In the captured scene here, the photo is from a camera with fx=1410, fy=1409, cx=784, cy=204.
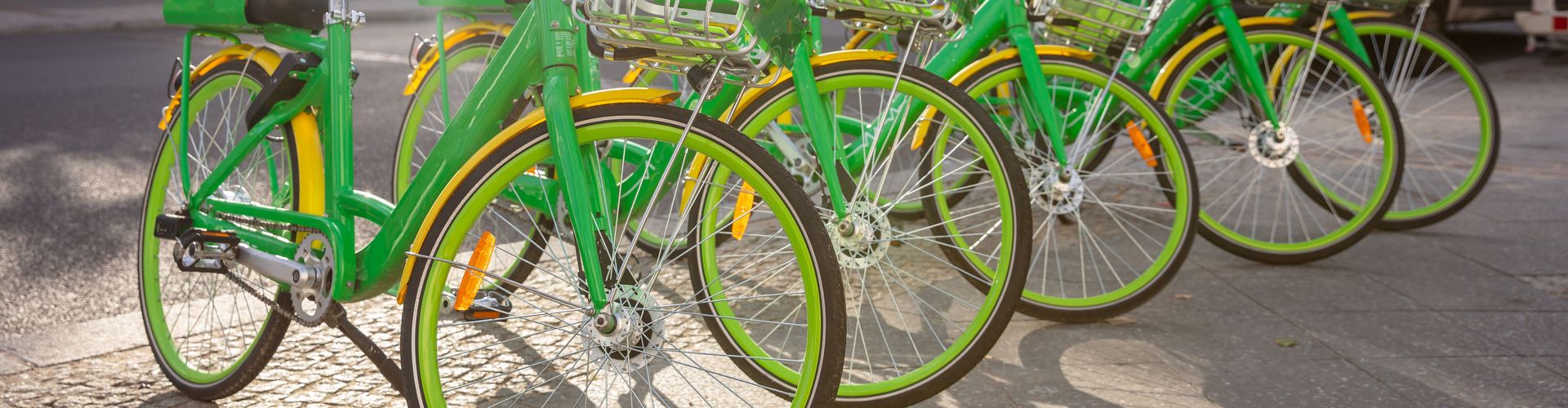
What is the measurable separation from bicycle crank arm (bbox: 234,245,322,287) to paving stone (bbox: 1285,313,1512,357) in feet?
8.46

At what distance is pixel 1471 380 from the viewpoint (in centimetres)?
349

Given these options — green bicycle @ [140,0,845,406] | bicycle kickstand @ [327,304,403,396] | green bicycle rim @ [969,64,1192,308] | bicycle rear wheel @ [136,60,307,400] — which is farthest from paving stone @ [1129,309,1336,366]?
bicycle rear wheel @ [136,60,307,400]

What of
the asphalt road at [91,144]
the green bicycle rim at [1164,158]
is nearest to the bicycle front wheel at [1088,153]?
the green bicycle rim at [1164,158]

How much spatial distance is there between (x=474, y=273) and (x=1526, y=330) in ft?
9.85

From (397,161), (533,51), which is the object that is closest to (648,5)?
(533,51)

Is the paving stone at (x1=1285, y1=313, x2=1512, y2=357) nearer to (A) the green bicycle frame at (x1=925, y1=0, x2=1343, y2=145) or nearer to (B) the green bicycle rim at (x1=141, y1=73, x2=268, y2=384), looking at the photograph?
(A) the green bicycle frame at (x1=925, y1=0, x2=1343, y2=145)

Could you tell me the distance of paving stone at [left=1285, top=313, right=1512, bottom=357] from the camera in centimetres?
372

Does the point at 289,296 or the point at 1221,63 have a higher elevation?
the point at 1221,63

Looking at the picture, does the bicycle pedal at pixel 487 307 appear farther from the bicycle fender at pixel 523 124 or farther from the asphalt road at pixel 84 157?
the asphalt road at pixel 84 157

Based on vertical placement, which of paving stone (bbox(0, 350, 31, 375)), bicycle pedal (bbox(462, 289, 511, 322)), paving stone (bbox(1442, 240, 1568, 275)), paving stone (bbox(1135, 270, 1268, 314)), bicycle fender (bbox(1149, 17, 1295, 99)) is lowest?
paving stone (bbox(0, 350, 31, 375))

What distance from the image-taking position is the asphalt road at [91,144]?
4301mm

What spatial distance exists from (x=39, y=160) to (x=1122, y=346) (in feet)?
16.0

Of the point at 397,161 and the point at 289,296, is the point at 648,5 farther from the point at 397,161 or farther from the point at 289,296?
the point at 397,161

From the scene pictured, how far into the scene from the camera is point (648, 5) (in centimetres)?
222
